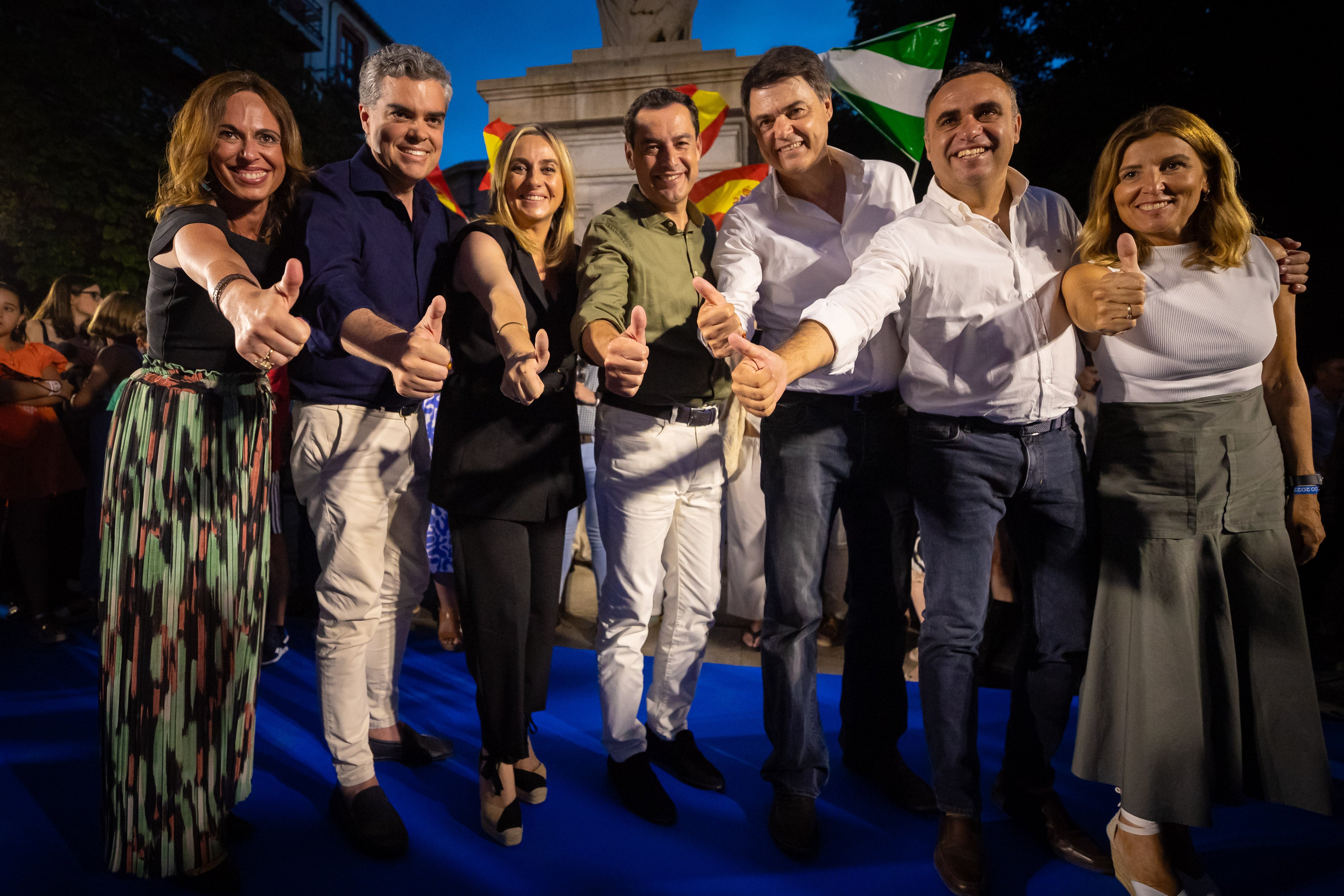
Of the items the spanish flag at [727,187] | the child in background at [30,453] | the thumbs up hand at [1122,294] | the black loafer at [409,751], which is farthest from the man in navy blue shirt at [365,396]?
the child in background at [30,453]

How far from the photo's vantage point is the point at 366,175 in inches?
81.8

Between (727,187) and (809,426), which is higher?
(727,187)

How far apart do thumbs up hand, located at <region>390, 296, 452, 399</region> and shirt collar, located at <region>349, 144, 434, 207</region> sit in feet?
2.32

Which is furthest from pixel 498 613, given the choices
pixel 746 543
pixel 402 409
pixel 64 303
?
pixel 64 303

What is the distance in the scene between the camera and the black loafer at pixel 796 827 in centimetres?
208

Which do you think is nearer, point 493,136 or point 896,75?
point 493,136

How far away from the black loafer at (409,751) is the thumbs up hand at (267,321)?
170 cm

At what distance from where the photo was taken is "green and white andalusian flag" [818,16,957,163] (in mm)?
4266

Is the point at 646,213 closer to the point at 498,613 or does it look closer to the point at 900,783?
the point at 498,613

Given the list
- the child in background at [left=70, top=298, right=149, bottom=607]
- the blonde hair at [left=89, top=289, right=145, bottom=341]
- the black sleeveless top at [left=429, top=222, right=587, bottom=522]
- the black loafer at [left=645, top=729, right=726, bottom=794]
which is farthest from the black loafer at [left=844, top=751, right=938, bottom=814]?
the blonde hair at [left=89, top=289, right=145, bottom=341]

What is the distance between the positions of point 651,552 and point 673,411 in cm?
45

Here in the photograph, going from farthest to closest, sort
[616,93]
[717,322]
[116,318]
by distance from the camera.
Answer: [616,93], [116,318], [717,322]

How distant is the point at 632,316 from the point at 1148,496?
1.40 m

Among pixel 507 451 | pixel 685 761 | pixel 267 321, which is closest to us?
pixel 267 321
